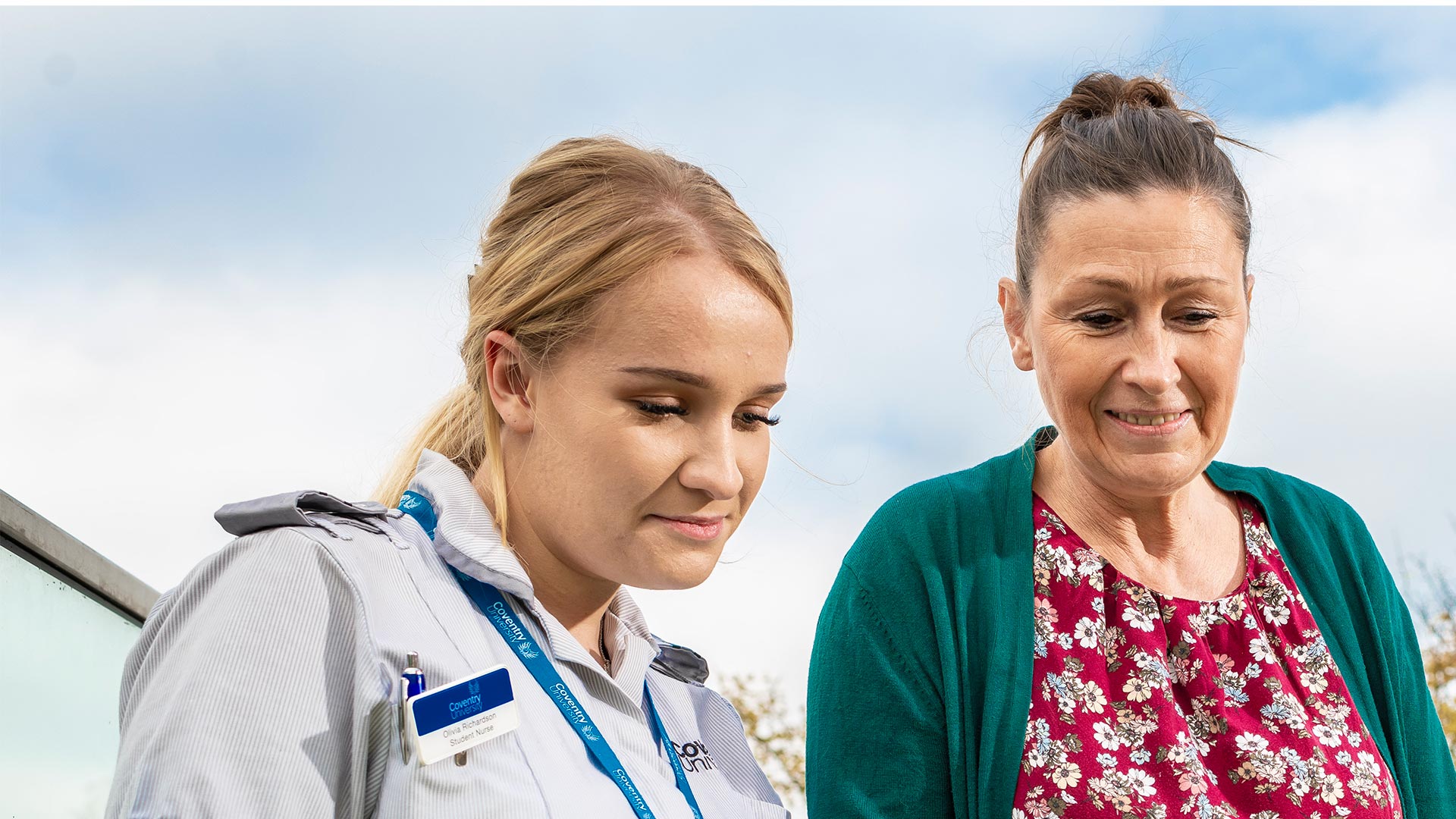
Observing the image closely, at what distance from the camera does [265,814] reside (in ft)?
4.22

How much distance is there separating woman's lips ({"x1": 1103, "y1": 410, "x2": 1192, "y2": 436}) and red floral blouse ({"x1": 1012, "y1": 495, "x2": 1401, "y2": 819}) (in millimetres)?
247

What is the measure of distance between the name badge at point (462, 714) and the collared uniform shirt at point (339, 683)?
2 cm

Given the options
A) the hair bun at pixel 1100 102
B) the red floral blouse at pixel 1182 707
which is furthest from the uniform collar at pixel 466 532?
the hair bun at pixel 1100 102

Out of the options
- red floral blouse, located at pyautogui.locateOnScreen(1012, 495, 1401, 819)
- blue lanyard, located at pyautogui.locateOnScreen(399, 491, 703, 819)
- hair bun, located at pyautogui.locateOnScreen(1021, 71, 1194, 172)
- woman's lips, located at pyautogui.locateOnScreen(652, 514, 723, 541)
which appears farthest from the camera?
hair bun, located at pyautogui.locateOnScreen(1021, 71, 1194, 172)

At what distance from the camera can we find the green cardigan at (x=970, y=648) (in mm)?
2143

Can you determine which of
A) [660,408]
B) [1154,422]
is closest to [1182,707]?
[1154,422]

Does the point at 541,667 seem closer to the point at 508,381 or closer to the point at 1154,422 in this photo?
the point at 508,381

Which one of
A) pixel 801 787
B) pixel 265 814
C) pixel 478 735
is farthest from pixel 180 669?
pixel 801 787

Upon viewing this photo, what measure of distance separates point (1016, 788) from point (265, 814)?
1.24 meters

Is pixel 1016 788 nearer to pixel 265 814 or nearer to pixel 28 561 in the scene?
pixel 265 814

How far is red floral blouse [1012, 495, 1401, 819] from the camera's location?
206 centimetres

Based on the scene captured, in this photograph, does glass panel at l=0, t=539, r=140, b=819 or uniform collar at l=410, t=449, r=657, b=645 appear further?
glass panel at l=0, t=539, r=140, b=819

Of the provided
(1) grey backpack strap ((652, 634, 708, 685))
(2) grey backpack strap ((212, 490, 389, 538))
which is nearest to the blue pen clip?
(2) grey backpack strap ((212, 490, 389, 538))

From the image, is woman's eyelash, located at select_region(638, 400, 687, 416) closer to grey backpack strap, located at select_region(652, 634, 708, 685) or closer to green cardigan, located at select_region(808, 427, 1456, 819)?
grey backpack strap, located at select_region(652, 634, 708, 685)
